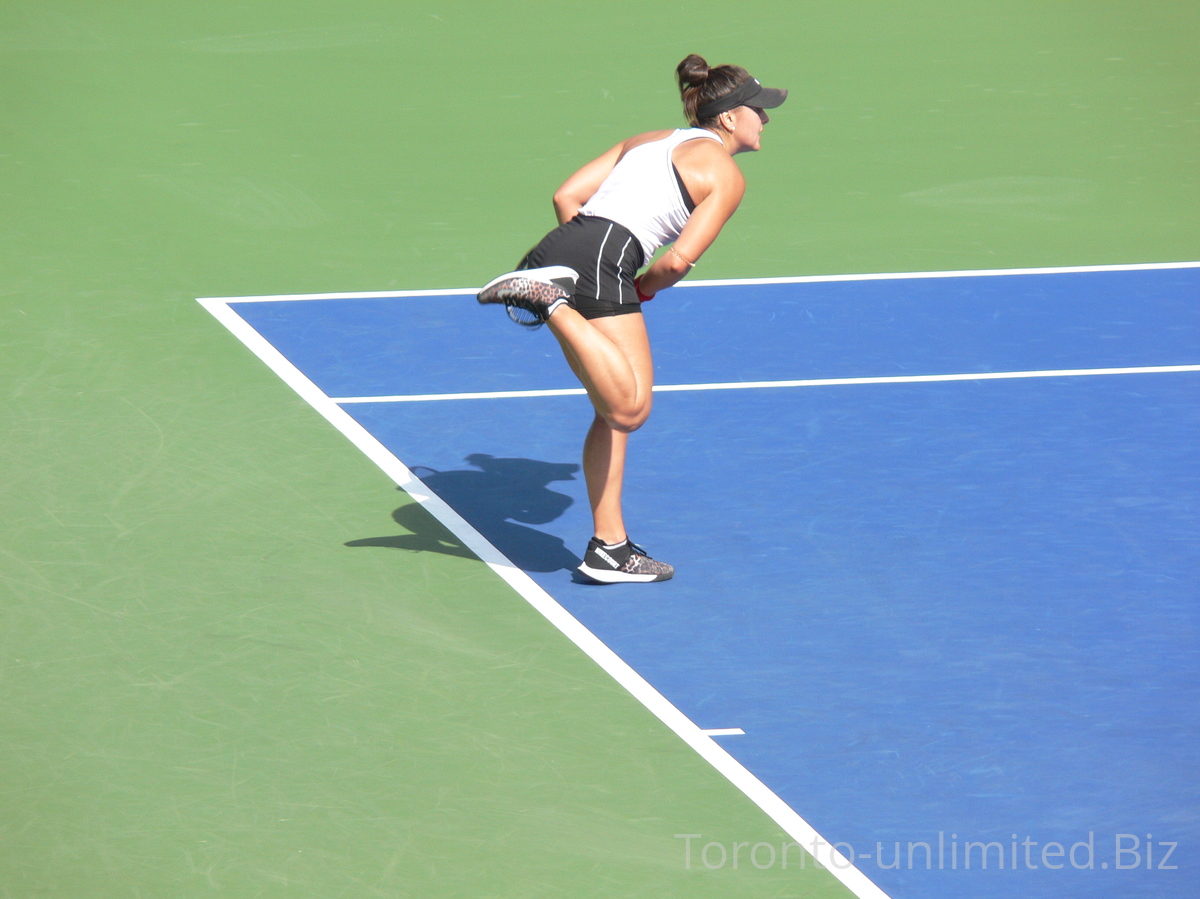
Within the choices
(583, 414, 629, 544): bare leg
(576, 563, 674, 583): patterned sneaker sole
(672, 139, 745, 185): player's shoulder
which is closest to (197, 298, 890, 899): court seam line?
(576, 563, 674, 583): patterned sneaker sole

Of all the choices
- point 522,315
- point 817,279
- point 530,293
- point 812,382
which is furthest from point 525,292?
point 817,279

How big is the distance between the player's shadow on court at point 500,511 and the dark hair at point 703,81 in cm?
204

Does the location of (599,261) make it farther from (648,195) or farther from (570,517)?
(570,517)

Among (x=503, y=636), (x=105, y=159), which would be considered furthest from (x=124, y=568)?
(x=105, y=159)

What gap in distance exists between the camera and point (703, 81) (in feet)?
21.8

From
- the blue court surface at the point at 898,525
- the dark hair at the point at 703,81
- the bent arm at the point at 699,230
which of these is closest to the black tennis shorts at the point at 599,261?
the bent arm at the point at 699,230

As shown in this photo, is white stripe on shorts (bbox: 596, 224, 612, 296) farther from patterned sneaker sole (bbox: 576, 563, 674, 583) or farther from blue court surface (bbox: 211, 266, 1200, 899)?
blue court surface (bbox: 211, 266, 1200, 899)

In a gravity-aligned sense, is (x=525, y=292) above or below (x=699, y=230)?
below

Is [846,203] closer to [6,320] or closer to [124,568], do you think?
[6,320]

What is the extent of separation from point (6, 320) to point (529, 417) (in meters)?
3.56

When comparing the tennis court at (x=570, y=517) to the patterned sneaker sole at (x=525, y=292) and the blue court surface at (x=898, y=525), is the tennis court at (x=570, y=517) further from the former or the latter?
the patterned sneaker sole at (x=525, y=292)

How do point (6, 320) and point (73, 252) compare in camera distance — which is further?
point (73, 252)

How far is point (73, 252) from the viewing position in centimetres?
1116

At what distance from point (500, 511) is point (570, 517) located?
340 mm
